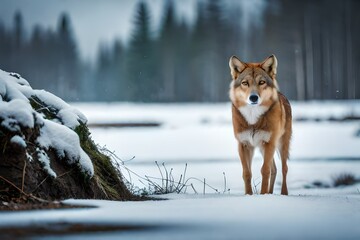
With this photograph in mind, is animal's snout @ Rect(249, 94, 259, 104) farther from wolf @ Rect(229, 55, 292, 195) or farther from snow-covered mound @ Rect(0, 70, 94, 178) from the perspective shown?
snow-covered mound @ Rect(0, 70, 94, 178)

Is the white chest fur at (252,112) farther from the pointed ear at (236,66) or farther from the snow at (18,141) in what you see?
the snow at (18,141)

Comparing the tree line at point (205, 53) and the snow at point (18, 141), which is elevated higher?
the tree line at point (205, 53)

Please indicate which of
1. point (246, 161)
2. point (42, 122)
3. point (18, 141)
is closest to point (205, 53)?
point (246, 161)

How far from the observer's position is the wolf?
783 centimetres

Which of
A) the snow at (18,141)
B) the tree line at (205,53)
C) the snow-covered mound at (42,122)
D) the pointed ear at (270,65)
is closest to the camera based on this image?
the snow at (18,141)

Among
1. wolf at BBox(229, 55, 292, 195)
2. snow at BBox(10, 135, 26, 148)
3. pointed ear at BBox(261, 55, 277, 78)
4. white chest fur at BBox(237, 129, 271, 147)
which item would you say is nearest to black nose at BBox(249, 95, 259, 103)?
wolf at BBox(229, 55, 292, 195)

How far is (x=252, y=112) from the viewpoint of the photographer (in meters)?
7.87

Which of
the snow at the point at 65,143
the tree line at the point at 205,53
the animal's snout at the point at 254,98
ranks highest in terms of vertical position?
the tree line at the point at 205,53

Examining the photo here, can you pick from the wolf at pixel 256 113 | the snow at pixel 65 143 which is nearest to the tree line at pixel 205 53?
the wolf at pixel 256 113

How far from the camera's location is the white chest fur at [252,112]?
25.7ft

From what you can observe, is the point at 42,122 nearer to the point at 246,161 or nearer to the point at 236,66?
the point at 246,161

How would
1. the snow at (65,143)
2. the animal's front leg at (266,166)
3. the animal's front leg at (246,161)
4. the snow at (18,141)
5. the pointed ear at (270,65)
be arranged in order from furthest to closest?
1. the pointed ear at (270,65)
2. the animal's front leg at (246,161)
3. the animal's front leg at (266,166)
4. the snow at (65,143)
5. the snow at (18,141)

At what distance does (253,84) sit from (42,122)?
3141 mm

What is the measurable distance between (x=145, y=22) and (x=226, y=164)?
56720 millimetres
